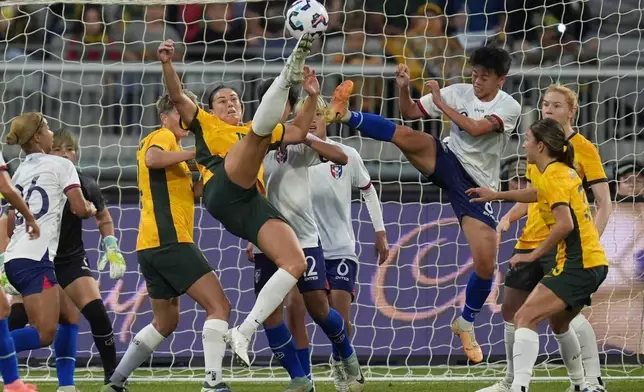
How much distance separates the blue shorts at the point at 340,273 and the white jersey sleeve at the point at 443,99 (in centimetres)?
124

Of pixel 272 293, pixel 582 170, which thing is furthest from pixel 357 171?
pixel 272 293

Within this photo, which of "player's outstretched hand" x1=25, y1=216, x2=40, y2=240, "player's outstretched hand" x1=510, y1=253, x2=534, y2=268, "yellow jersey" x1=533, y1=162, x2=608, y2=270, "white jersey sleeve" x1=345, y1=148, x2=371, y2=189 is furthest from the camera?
"white jersey sleeve" x1=345, y1=148, x2=371, y2=189

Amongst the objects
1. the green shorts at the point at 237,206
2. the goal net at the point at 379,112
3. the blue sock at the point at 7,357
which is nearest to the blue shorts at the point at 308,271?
the green shorts at the point at 237,206

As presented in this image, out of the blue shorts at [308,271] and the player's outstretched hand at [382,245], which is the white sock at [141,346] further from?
the player's outstretched hand at [382,245]

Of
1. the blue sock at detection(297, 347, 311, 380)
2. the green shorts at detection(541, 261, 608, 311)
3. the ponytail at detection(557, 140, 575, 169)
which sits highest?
the ponytail at detection(557, 140, 575, 169)

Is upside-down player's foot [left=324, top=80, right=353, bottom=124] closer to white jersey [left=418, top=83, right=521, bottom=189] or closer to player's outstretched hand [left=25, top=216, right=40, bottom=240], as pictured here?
white jersey [left=418, top=83, right=521, bottom=189]

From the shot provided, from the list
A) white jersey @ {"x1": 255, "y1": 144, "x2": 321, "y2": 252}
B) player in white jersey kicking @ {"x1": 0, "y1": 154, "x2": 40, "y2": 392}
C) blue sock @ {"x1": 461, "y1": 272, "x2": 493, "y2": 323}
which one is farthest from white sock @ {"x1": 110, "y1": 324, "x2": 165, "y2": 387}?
blue sock @ {"x1": 461, "y1": 272, "x2": 493, "y2": 323}

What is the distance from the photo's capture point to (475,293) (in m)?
7.79

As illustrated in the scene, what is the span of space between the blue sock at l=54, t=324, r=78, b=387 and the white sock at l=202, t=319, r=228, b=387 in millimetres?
1399

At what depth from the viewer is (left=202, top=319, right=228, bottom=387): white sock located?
661 centimetres

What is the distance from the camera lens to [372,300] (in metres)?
9.97

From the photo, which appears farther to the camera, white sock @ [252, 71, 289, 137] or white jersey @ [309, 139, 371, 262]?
white jersey @ [309, 139, 371, 262]

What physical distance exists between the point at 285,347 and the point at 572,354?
1.83m

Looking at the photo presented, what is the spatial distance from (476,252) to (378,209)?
3.77 ft
